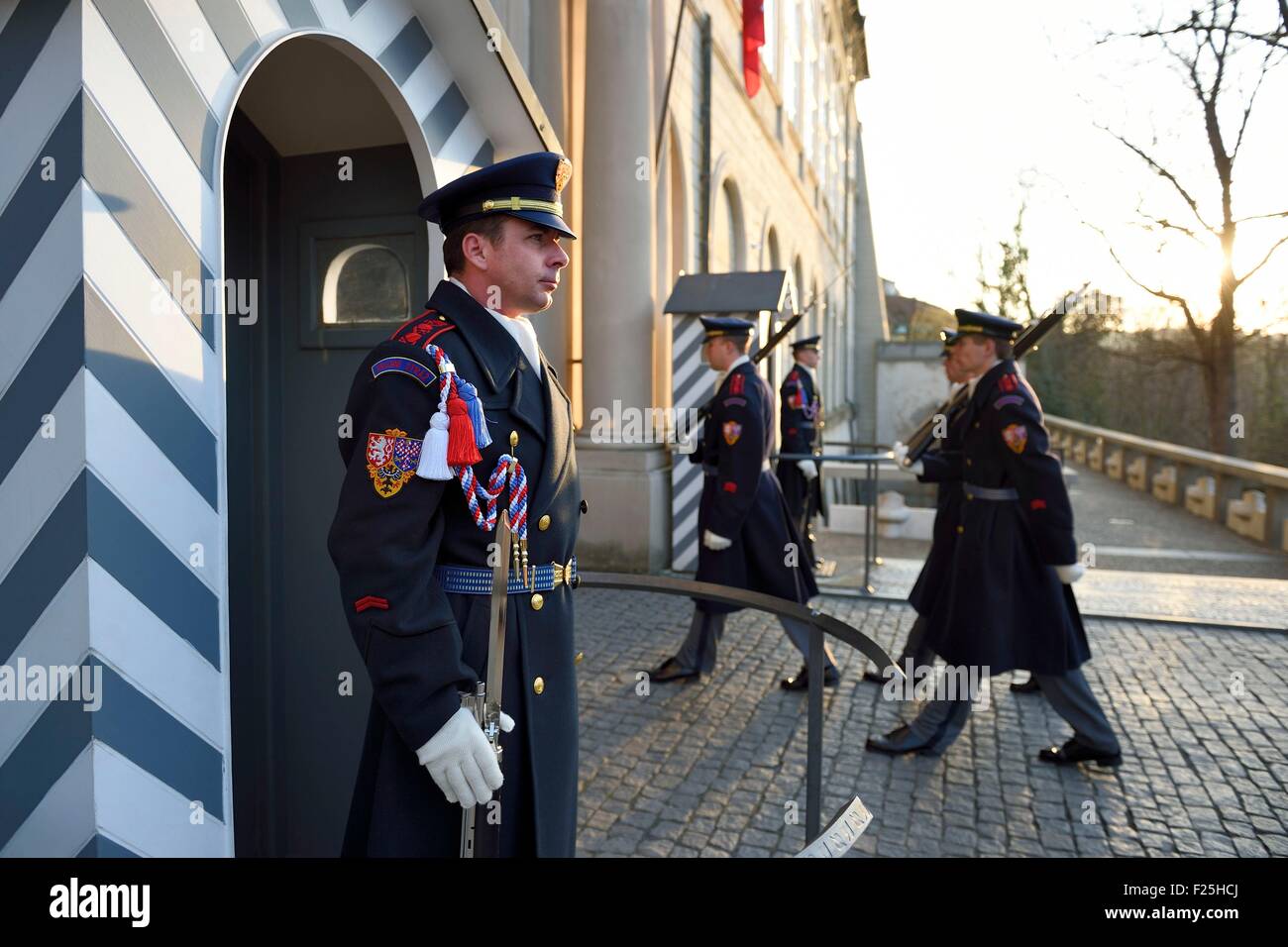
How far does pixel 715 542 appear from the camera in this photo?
491cm

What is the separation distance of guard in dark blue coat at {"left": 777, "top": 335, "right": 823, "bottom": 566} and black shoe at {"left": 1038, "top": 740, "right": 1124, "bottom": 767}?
12.3 feet

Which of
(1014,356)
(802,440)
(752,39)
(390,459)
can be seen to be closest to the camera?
(390,459)

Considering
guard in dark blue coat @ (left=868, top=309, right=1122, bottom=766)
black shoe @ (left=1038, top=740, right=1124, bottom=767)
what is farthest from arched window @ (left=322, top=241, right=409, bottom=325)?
black shoe @ (left=1038, top=740, right=1124, bottom=767)

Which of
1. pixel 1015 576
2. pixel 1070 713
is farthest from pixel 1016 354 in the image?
pixel 1070 713

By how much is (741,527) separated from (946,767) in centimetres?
159

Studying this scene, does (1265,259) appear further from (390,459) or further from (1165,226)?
(390,459)

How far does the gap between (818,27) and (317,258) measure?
24.7m

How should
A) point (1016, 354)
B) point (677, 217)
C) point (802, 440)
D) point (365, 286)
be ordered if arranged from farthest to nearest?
point (677, 217), point (802, 440), point (1016, 354), point (365, 286)

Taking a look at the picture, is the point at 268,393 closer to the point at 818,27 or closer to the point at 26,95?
the point at 26,95

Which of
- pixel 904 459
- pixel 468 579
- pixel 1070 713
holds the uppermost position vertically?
pixel 904 459

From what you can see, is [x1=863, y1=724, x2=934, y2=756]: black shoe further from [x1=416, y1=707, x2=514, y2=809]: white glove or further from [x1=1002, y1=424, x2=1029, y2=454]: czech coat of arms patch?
[x1=416, y1=707, x2=514, y2=809]: white glove

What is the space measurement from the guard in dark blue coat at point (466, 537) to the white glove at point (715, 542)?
2.83 meters

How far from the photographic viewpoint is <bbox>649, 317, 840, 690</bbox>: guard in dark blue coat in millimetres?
4906

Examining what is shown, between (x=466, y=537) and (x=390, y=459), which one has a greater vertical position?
(x=390, y=459)
